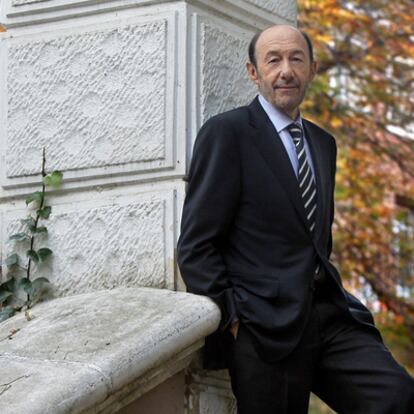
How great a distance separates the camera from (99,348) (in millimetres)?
3586

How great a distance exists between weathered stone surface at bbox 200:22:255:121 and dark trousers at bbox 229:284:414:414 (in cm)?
88

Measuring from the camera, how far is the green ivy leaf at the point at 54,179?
457 centimetres

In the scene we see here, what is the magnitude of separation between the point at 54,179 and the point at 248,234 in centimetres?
89

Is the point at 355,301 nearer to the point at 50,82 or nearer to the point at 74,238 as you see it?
the point at 74,238

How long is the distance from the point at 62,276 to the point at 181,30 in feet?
3.33

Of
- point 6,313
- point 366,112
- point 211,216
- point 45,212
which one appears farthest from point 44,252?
point 366,112

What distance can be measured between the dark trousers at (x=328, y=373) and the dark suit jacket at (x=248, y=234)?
0.06 m

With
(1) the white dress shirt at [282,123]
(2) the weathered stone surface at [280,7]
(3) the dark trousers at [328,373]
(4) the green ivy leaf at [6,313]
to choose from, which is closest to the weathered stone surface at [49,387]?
(3) the dark trousers at [328,373]

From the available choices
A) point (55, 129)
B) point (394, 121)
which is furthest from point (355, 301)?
point (394, 121)

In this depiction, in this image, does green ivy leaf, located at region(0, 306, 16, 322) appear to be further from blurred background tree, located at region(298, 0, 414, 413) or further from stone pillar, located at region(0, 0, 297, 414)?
blurred background tree, located at region(298, 0, 414, 413)

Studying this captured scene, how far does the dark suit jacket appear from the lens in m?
3.97

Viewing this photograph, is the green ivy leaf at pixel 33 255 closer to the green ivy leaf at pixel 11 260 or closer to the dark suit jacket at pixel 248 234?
the green ivy leaf at pixel 11 260

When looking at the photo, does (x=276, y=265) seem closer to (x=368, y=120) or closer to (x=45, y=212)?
(x=45, y=212)

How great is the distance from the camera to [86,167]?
4.54 metres
